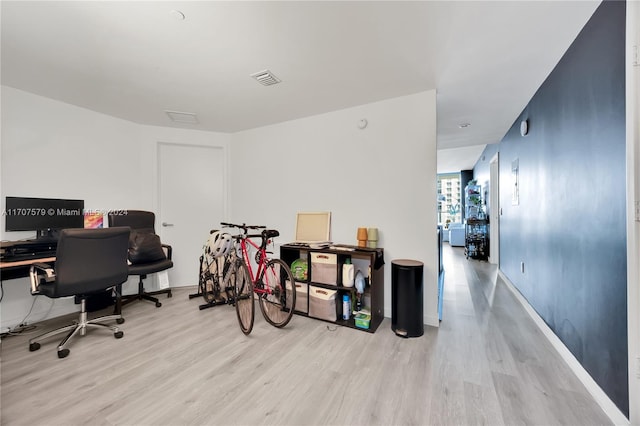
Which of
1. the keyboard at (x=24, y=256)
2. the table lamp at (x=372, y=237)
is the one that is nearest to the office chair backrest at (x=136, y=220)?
the keyboard at (x=24, y=256)

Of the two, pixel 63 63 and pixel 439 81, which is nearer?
pixel 63 63

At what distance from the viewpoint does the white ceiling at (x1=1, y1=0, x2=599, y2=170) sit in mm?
1597

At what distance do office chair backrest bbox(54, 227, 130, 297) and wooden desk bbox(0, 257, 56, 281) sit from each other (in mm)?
477

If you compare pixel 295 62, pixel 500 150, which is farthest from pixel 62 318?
pixel 500 150

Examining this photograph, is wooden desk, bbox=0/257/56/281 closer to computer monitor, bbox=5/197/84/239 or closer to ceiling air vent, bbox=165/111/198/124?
computer monitor, bbox=5/197/84/239

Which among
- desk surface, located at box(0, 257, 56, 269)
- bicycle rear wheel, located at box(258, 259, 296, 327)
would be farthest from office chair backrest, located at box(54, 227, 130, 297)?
bicycle rear wheel, located at box(258, 259, 296, 327)

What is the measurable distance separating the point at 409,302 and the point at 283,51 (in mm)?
2437

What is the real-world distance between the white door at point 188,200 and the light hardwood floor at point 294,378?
1.35m

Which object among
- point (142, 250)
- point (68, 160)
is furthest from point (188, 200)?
point (68, 160)

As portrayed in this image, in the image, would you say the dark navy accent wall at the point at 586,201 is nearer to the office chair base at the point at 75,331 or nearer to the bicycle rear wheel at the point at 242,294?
the bicycle rear wheel at the point at 242,294

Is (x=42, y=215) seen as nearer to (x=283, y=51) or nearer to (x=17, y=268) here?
(x=17, y=268)

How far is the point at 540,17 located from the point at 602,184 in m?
1.15

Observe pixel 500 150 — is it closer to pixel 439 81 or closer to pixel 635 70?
pixel 439 81

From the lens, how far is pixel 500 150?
14.9 feet
